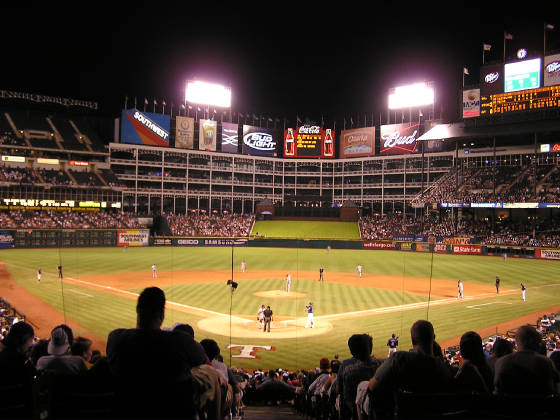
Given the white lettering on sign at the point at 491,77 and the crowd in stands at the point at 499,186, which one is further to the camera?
the crowd in stands at the point at 499,186

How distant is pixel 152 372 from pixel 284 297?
1144 inches

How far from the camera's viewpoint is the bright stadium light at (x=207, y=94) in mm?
93188

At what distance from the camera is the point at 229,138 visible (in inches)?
3890

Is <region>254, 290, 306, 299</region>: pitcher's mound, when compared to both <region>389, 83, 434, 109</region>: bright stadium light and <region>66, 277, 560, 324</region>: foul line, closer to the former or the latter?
<region>66, 277, 560, 324</region>: foul line

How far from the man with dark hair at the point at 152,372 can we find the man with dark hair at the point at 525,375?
303 centimetres

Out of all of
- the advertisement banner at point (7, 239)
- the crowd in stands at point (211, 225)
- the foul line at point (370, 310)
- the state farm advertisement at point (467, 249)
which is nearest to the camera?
the foul line at point (370, 310)

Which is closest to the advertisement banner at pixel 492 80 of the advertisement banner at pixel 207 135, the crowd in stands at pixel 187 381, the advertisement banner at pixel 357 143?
the advertisement banner at pixel 357 143

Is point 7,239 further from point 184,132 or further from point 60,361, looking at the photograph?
point 60,361

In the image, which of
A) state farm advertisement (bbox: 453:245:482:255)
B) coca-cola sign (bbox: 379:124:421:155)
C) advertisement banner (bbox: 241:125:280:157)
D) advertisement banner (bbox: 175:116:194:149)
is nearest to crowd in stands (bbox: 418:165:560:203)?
state farm advertisement (bbox: 453:245:482:255)

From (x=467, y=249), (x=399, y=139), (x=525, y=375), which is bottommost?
(x=467, y=249)

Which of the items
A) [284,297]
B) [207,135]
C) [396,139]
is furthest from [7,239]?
[396,139]

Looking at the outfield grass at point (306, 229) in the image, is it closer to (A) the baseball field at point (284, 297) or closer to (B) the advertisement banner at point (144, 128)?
(A) the baseball field at point (284, 297)

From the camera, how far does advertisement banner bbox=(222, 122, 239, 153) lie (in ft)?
322

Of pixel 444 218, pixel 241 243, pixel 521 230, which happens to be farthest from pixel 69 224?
pixel 521 230
